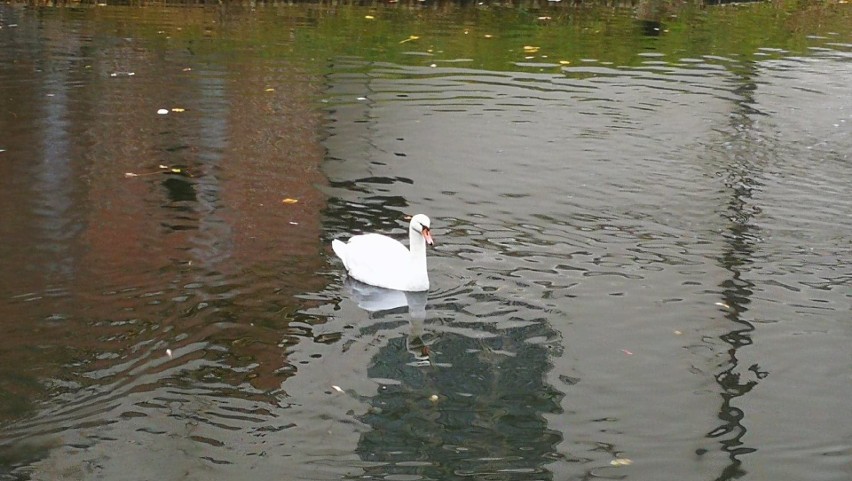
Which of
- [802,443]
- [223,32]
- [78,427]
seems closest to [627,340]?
[802,443]

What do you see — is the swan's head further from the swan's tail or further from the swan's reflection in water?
the swan's tail

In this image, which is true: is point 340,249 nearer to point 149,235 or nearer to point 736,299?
point 149,235

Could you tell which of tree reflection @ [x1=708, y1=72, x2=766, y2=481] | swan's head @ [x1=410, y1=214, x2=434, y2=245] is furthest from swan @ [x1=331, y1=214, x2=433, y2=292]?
tree reflection @ [x1=708, y1=72, x2=766, y2=481]

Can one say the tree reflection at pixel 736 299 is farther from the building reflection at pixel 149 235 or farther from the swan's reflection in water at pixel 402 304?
the building reflection at pixel 149 235

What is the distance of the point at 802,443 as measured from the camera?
686 centimetres

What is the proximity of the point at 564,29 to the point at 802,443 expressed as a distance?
16542mm

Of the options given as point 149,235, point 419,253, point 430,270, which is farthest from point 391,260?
point 149,235

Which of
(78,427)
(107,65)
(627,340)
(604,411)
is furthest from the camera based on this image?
(107,65)

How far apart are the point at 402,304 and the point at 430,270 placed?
2.25 ft

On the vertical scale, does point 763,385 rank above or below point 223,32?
below

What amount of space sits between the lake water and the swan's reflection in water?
3 centimetres

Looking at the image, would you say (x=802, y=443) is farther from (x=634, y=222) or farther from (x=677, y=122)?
(x=677, y=122)

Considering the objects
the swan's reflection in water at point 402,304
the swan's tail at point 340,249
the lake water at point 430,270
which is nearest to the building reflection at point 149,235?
the lake water at point 430,270

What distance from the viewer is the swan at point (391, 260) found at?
352 inches
